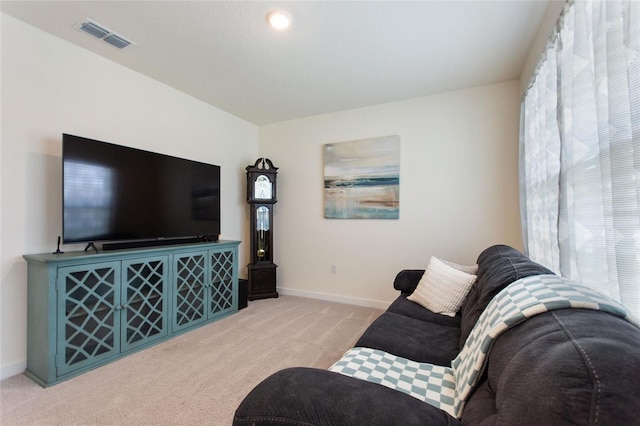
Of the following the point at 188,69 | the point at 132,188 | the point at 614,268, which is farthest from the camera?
the point at 188,69

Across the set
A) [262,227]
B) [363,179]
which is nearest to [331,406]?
[363,179]

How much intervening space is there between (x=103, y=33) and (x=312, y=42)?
1580 millimetres

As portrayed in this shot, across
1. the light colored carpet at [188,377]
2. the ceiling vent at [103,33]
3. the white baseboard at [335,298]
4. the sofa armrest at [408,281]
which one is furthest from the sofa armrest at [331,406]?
the white baseboard at [335,298]

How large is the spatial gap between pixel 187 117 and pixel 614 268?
3595mm

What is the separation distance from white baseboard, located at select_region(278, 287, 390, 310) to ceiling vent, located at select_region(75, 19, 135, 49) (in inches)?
127

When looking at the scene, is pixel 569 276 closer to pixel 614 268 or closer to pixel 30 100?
pixel 614 268

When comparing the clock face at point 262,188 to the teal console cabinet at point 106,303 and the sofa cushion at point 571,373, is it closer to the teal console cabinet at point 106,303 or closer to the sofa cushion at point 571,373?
the teal console cabinet at point 106,303

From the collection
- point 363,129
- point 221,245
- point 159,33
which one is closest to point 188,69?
point 159,33

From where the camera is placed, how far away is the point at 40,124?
2.11m

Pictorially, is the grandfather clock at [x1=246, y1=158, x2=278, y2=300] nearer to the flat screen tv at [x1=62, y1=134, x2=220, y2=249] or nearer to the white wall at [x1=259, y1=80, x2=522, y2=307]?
the white wall at [x1=259, y1=80, x2=522, y2=307]

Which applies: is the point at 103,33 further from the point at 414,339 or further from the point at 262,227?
the point at 414,339

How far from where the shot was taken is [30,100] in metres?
2.05

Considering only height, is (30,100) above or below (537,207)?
above

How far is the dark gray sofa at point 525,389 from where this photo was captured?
46 cm
